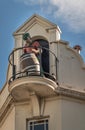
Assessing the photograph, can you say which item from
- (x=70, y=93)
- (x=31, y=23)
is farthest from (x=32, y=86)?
(x=31, y=23)

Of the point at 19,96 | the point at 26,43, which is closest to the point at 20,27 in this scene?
the point at 26,43

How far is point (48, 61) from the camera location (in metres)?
29.1

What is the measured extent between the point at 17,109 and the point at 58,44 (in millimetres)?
2847

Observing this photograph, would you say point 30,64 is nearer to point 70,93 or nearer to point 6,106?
point 70,93

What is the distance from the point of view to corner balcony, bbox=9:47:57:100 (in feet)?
90.5

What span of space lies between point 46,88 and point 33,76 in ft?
2.07

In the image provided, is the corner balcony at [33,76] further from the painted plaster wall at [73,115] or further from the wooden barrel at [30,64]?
the painted plaster wall at [73,115]

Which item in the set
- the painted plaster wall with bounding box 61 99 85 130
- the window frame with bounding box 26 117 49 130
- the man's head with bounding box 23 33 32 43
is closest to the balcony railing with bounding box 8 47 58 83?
the man's head with bounding box 23 33 32 43

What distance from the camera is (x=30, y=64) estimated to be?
2812 centimetres

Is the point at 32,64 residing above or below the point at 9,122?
above

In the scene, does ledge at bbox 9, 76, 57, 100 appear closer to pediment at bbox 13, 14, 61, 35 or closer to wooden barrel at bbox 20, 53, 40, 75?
wooden barrel at bbox 20, 53, 40, 75

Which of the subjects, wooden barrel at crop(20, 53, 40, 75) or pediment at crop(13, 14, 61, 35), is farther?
pediment at crop(13, 14, 61, 35)

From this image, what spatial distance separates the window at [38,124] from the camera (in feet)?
91.7

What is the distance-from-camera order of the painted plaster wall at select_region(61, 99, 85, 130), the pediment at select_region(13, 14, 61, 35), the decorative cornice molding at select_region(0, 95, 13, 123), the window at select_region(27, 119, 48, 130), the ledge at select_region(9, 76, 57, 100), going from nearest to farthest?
the ledge at select_region(9, 76, 57, 100) < the painted plaster wall at select_region(61, 99, 85, 130) < the window at select_region(27, 119, 48, 130) < the decorative cornice molding at select_region(0, 95, 13, 123) < the pediment at select_region(13, 14, 61, 35)
